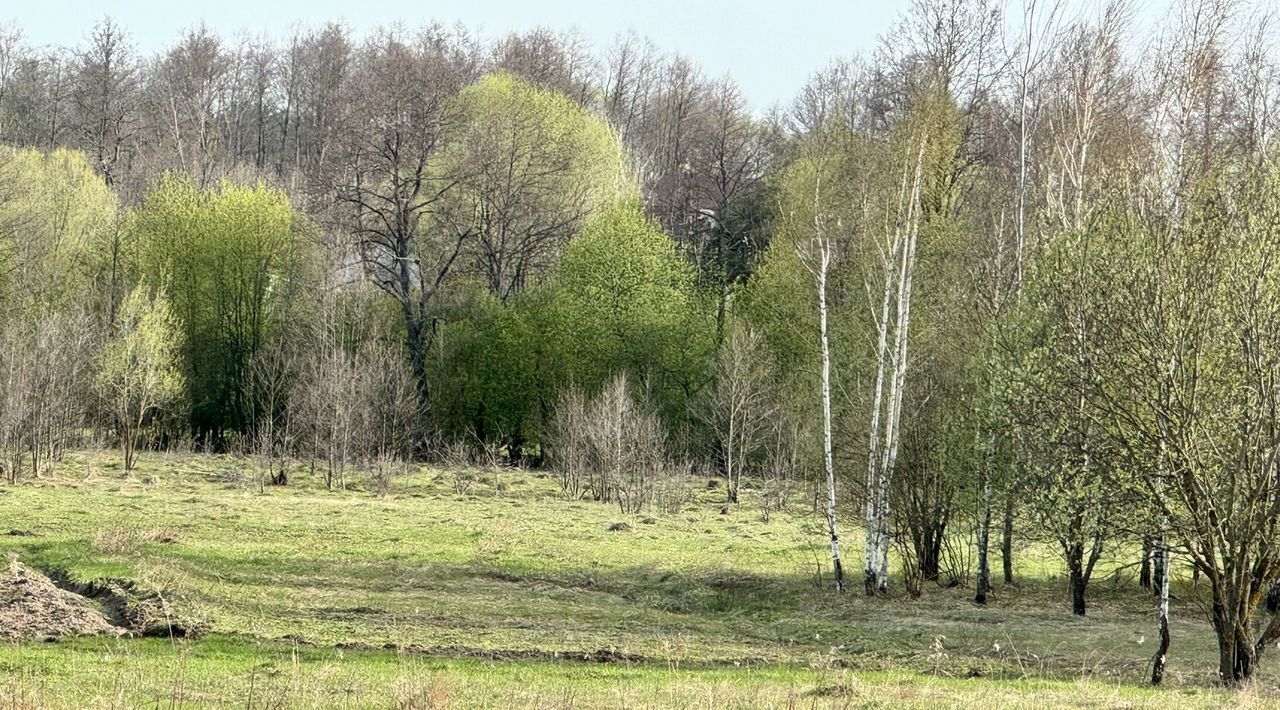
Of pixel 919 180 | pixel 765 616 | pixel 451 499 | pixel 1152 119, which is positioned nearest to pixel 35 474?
pixel 451 499

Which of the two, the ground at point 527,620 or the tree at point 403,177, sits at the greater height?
the tree at point 403,177

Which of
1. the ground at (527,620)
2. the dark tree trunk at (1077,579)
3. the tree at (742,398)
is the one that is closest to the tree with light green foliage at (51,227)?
the ground at (527,620)

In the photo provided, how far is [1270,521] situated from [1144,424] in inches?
63.6

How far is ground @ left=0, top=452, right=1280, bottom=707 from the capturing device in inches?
452

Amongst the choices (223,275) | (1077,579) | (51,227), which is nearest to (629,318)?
(223,275)

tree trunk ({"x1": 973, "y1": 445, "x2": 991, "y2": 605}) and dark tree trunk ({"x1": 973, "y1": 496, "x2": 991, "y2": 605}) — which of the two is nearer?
tree trunk ({"x1": 973, "y1": 445, "x2": 991, "y2": 605})

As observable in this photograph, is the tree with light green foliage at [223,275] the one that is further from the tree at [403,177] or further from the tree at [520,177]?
the tree at [520,177]

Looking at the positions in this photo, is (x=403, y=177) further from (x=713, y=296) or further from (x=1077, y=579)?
(x=1077, y=579)

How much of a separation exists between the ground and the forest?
1.06 meters

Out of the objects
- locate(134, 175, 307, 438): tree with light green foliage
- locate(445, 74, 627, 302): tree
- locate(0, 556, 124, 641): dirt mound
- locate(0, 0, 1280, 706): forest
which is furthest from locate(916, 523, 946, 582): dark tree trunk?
locate(134, 175, 307, 438): tree with light green foliage

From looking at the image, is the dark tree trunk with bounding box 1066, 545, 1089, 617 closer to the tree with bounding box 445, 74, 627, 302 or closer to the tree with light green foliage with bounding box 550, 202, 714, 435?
the tree with light green foliage with bounding box 550, 202, 714, 435

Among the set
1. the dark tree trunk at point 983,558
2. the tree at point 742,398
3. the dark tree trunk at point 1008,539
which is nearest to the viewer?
the dark tree trunk at point 1008,539

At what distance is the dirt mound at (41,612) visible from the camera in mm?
14570

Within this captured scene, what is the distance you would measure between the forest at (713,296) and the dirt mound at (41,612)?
11534 mm
